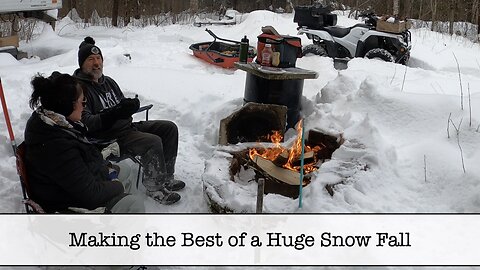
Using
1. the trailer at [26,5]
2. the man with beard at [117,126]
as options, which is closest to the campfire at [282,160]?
the man with beard at [117,126]

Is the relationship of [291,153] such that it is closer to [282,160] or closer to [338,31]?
[282,160]

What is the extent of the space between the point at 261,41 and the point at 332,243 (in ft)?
8.67

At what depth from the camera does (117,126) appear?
391 centimetres

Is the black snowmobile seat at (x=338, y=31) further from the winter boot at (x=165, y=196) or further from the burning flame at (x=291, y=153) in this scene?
the winter boot at (x=165, y=196)

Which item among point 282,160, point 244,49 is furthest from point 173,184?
point 244,49

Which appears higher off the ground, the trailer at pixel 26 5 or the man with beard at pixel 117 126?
the trailer at pixel 26 5

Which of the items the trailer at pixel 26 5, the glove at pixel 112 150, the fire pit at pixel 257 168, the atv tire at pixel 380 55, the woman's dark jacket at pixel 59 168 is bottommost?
the fire pit at pixel 257 168

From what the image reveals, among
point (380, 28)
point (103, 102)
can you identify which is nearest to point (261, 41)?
point (103, 102)

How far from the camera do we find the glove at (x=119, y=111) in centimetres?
358

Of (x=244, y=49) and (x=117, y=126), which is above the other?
(x=244, y=49)

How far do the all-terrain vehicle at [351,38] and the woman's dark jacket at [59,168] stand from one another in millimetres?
6948

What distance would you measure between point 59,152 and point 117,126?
1405 millimetres

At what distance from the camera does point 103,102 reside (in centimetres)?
396

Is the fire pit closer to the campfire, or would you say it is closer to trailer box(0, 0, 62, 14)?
the campfire
